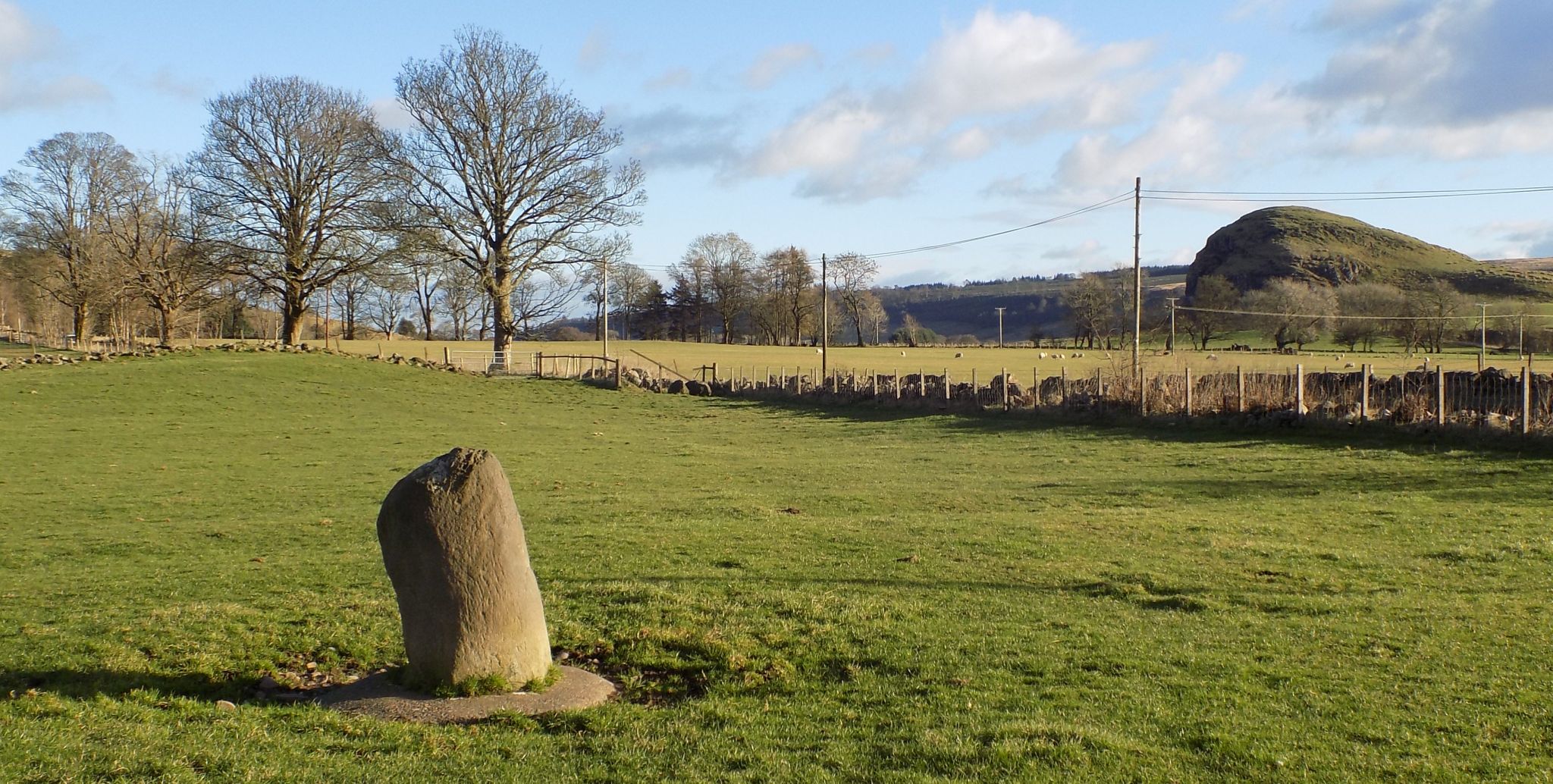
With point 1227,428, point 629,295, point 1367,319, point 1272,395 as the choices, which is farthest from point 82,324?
point 1367,319

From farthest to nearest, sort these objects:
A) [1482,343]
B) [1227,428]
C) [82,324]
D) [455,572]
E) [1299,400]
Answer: [1482,343], [82,324], [1227,428], [1299,400], [455,572]

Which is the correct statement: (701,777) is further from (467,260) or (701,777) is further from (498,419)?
(467,260)

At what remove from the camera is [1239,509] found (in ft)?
56.8

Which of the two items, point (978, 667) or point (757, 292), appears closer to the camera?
point (978, 667)

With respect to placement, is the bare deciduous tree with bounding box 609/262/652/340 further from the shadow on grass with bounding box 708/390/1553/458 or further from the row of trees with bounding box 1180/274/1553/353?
the row of trees with bounding box 1180/274/1553/353

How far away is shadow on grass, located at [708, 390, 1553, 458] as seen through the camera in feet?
80.2

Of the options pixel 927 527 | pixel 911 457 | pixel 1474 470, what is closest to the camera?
pixel 927 527

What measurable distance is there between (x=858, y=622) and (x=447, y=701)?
3.87 m

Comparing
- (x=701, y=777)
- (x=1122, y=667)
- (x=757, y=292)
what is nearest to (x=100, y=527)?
(x=701, y=777)

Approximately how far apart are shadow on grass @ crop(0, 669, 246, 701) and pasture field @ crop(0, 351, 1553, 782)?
0.11ft

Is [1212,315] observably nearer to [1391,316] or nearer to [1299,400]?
[1391,316]

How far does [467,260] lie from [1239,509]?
4686 centimetres

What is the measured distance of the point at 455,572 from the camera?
740 cm

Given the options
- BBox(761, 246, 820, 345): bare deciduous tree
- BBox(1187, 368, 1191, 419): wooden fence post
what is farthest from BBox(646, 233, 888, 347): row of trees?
BBox(1187, 368, 1191, 419): wooden fence post
